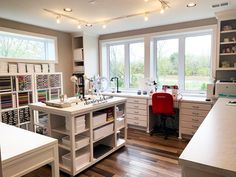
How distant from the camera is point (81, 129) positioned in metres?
2.35

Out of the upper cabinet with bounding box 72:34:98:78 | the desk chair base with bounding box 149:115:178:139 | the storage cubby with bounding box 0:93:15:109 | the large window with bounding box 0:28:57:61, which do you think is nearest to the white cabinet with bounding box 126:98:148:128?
the desk chair base with bounding box 149:115:178:139

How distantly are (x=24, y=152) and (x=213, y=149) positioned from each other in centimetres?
123

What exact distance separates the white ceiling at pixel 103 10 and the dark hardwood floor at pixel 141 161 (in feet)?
7.82

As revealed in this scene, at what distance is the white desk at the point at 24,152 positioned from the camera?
1.17 meters

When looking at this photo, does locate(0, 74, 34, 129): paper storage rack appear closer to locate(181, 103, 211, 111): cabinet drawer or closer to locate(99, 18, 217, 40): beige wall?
locate(99, 18, 217, 40): beige wall

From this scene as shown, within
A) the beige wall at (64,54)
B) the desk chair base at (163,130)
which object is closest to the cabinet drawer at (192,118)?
the desk chair base at (163,130)

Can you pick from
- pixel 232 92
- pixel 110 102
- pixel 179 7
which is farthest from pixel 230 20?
pixel 110 102

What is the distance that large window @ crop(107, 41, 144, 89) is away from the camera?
4715 millimetres

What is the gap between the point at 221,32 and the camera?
322 centimetres

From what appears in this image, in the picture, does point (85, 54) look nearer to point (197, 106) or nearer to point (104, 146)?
point (104, 146)

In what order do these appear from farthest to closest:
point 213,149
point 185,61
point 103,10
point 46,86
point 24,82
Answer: point 185,61 → point 46,86 → point 24,82 → point 103,10 → point 213,149

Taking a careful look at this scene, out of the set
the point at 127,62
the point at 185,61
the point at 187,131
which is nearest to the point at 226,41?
the point at 185,61

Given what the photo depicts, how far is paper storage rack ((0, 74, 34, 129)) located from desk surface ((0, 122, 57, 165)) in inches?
72.6

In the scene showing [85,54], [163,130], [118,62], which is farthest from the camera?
[118,62]
